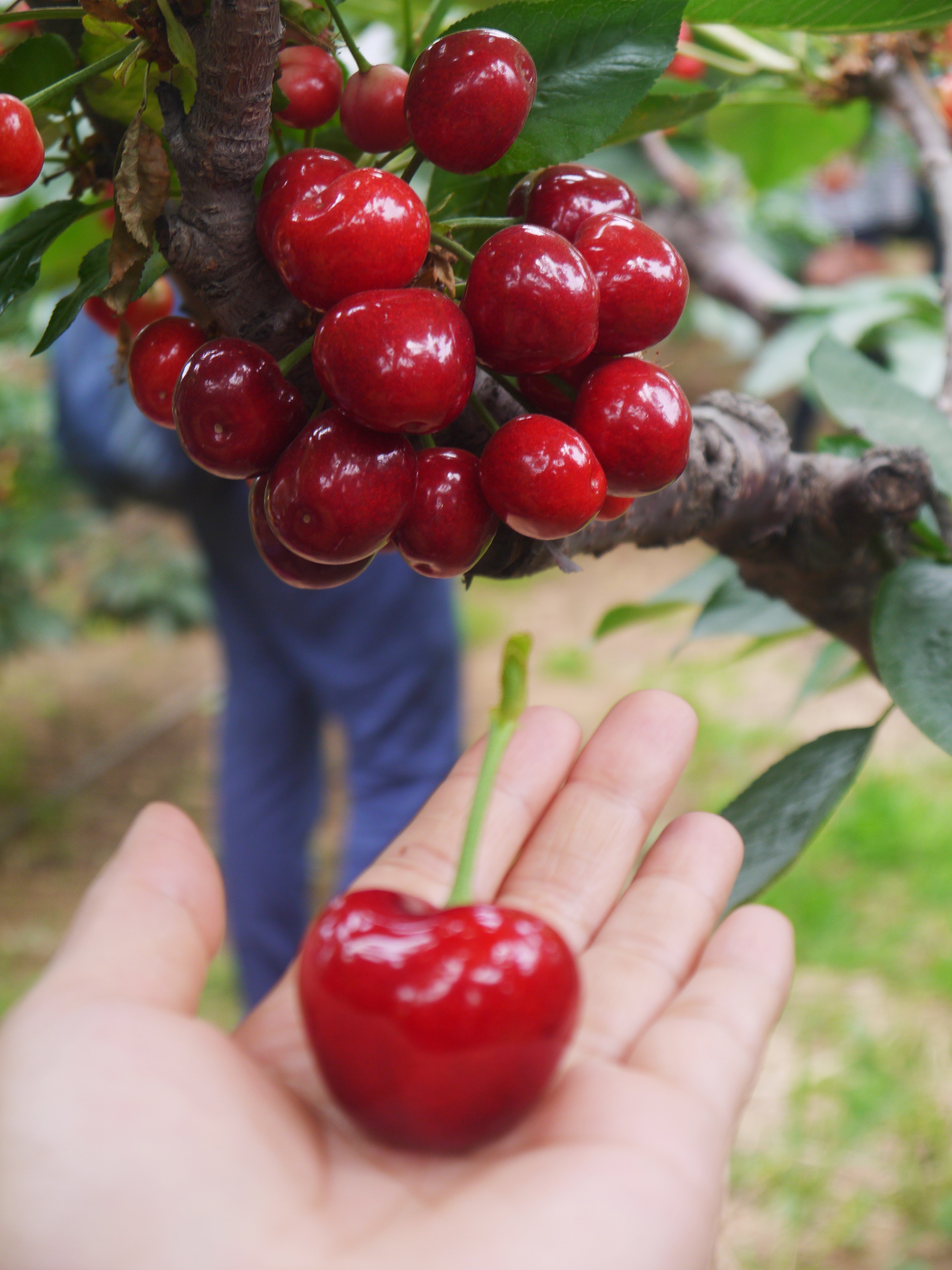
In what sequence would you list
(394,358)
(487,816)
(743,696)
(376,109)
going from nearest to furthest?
1. (394,358)
2. (376,109)
3. (487,816)
4. (743,696)

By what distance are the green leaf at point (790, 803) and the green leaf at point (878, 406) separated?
232 mm

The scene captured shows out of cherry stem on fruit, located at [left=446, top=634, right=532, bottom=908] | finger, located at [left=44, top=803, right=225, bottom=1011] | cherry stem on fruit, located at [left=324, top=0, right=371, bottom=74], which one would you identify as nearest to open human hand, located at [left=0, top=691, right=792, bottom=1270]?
finger, located at [left=44, top=803, right=225, bottom=1011]

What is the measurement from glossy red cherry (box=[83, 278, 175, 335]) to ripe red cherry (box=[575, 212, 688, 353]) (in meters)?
0.33

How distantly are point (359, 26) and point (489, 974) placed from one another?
3.56ft

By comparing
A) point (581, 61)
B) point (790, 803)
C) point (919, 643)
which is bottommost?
point (790, 803)

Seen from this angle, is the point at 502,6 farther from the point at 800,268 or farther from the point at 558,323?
the point at 800,268

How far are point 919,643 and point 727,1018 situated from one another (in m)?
0.31

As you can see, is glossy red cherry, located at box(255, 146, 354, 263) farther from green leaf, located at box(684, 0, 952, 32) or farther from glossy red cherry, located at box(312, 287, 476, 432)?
green leaf, located at box(684, 0, 952, 32)

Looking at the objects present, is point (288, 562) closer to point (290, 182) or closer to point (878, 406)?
point (290, 182)

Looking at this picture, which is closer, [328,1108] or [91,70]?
[91,70]

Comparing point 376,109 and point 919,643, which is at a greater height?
point 376,109

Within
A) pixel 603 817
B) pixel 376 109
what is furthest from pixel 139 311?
pixel 603 817

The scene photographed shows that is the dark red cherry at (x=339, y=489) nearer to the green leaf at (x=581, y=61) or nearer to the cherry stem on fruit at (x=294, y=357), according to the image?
the cherry stem on fruit at (x=294, y=357)

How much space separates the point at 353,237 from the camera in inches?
19.3
